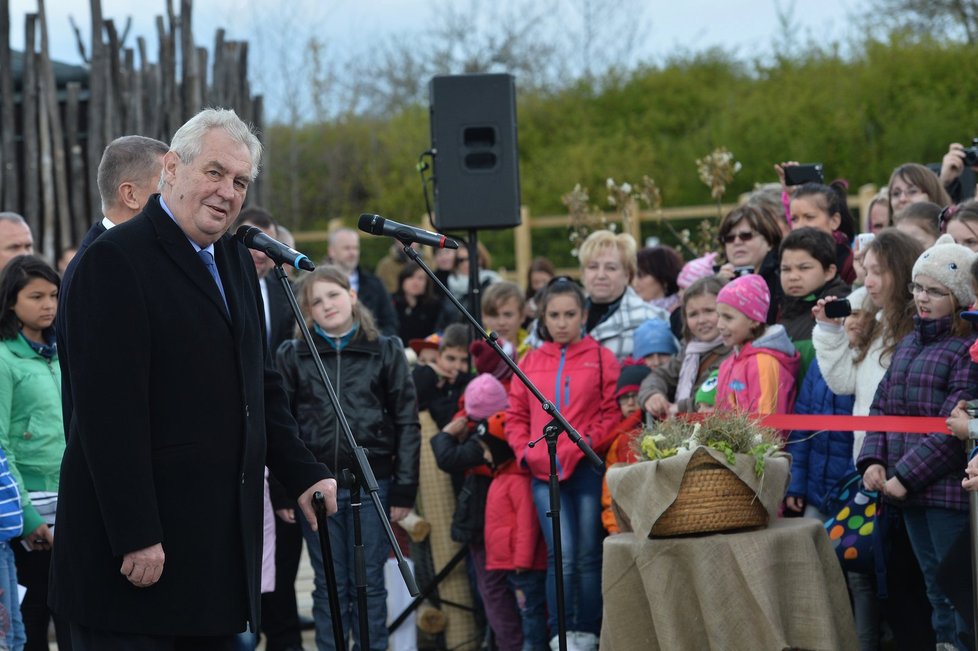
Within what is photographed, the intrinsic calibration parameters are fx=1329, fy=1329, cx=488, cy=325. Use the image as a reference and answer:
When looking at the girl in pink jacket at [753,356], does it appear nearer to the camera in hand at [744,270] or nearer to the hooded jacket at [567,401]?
the hooded jacket at [567,401]

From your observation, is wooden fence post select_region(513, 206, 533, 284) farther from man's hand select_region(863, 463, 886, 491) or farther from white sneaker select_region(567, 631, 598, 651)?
man's hand select_region(863, 463, 886, 491)

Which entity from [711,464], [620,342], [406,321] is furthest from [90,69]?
[711,464]

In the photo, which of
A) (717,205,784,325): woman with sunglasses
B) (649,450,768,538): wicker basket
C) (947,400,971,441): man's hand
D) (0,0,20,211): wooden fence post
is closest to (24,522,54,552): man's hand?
(649,450,768,538): wicker basket

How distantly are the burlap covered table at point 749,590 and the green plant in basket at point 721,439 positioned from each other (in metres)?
0.31

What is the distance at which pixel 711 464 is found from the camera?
4969 millimetres

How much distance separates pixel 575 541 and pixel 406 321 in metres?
5.02

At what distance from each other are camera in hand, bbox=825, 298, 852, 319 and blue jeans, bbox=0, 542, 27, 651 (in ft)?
11.1

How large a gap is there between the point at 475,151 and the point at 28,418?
10.2ft

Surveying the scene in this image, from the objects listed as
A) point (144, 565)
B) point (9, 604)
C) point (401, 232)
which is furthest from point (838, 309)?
point (9, 604)

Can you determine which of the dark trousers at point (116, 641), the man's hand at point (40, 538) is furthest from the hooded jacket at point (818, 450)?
the man's hand at point (40, 538)

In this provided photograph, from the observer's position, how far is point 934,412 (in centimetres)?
496

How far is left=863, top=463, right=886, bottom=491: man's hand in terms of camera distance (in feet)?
16.6

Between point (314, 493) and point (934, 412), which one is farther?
point (934, 412)

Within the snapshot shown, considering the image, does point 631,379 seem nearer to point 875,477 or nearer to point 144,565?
point 875,477
